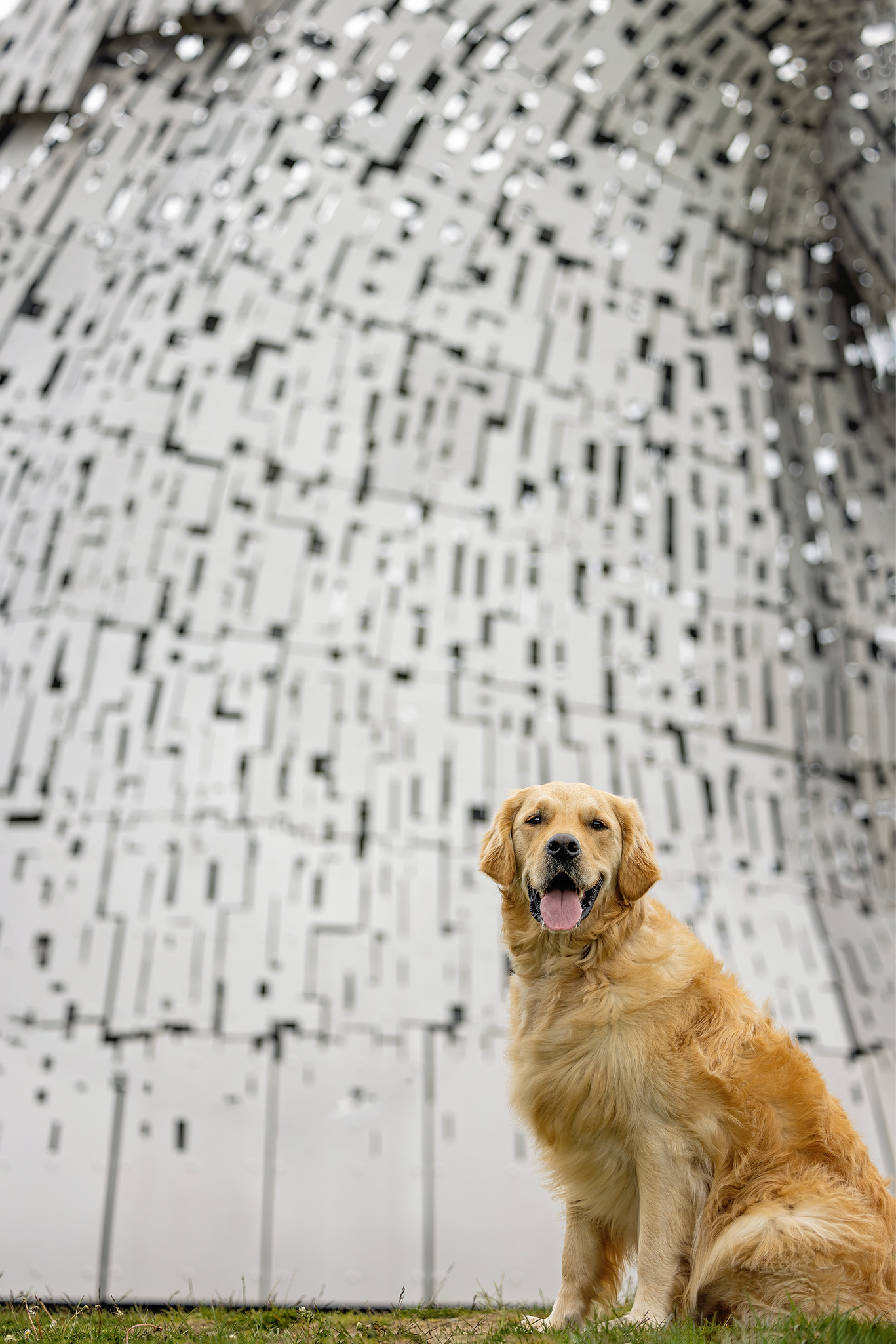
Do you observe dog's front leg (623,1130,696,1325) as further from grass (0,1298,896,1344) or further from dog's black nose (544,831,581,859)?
dog's black nose (544,831,581,859)

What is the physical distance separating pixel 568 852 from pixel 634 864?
0.28 metres

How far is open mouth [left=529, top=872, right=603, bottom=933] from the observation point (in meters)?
2.89

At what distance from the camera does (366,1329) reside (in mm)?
3547

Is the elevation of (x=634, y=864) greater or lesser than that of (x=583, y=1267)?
greater

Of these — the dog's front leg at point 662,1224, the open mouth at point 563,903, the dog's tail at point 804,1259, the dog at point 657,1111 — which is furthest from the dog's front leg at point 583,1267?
the open mouth at point 563,903

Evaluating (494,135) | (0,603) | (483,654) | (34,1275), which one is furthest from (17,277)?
(34,1275)

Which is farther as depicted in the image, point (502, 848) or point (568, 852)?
point (502, 848)

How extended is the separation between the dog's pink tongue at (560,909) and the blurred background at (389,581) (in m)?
3.78

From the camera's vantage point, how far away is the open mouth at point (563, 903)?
289cm

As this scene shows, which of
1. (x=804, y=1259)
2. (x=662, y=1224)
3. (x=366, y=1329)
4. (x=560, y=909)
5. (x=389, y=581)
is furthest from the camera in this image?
(x=389, y=581)

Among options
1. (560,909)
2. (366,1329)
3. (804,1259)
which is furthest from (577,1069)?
(366,1329)

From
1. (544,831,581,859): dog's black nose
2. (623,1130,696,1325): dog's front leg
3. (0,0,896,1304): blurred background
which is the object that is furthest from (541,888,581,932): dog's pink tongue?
(0,0,896,1304): blurred background

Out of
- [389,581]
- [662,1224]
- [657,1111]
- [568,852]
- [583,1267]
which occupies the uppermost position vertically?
[568,852]

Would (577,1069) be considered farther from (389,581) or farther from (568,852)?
(389,581)
